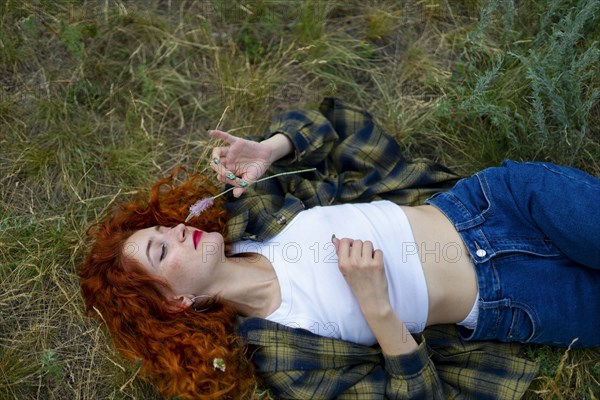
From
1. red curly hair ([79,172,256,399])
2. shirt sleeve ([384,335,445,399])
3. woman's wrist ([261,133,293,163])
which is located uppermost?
woman's wrist ([261,133,293,163])

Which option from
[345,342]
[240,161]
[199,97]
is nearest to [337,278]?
[345,342]

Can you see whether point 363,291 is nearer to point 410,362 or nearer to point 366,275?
point 366,275

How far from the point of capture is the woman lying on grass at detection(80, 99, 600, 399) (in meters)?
2.62

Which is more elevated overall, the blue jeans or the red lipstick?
the blue jeans

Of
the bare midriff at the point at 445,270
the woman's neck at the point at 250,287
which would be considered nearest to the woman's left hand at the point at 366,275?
the bare midriff at the point at 445,270

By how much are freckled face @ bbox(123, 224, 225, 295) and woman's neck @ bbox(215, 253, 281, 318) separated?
82 mm

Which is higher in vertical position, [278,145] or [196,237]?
[278,145]

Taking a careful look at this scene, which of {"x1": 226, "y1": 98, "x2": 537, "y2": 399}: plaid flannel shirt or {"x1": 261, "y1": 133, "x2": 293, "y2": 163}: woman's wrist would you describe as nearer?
{"x1": 226, "y1": 98, "x2": 537, "y2": 399}: plaid flannel shirt

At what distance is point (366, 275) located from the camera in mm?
2578

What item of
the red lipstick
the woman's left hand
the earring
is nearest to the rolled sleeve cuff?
the woman's left hand

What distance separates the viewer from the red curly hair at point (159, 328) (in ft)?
8.71

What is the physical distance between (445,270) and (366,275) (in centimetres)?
38

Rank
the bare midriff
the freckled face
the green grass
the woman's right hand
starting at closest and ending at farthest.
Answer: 1. the freckled face
2. the bare midriff
3. the woman's right hand
4. the green grass

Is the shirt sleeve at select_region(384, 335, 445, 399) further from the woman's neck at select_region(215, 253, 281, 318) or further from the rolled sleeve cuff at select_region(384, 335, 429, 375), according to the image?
the woman's neck at select_region(215, 253, 281, 318)
